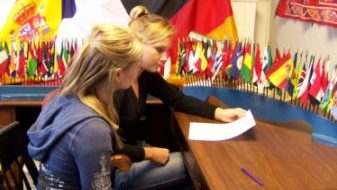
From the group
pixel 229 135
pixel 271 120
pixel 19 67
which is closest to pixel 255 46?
pixel 271 120

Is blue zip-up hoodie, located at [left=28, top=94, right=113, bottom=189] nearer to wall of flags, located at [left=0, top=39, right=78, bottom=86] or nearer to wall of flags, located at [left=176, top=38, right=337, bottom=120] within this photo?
wall of flags, located at [left=176, top=38, right=337, bottom=120]

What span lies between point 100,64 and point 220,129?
0.57m

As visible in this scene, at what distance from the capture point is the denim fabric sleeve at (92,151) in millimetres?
943

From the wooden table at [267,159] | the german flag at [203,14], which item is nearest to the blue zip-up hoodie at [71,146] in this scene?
the wooden table at [267,159]

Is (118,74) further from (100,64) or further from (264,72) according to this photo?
A: (264,72)

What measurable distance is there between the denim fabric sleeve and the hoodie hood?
29 mm

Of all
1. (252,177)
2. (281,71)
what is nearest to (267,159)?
(252,177)

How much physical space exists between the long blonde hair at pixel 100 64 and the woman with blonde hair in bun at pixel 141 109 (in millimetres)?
358

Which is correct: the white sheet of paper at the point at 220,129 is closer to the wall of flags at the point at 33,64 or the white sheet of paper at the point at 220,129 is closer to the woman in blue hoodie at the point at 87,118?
the woman in blue hoodie at the point at 87,118

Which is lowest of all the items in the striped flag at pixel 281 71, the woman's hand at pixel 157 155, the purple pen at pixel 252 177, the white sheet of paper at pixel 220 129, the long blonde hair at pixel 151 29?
the woman's hand at pixel 157 155

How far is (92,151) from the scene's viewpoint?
95cm

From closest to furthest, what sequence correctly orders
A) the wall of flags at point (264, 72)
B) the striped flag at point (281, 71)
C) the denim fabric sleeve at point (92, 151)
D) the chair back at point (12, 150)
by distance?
the denim fabric sleeve at point (92, 151) < the chair back at point (12, 150) < the wall of flags at point (264, 72) < the striped flag at point (281, 71)

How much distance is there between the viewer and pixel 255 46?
1580 millimetres

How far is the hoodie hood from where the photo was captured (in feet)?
3.18
